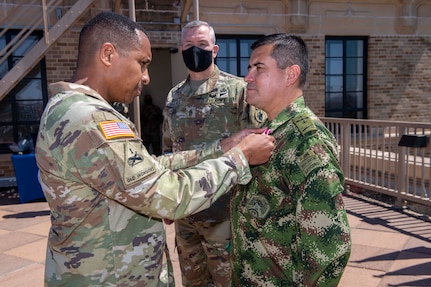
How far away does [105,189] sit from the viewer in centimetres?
148

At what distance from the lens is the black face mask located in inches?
120

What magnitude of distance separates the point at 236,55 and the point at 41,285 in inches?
278

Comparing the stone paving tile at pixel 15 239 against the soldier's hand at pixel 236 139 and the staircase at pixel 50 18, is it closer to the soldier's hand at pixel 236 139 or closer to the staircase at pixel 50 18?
the staircase at pixel 50 18

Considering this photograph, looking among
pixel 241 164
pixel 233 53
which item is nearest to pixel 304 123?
pixel 241 164

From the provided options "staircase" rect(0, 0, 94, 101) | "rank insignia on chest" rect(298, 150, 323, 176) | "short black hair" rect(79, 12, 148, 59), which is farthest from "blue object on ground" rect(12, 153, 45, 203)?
"rank insignia on chest" rect(298, 150, 323, 176)

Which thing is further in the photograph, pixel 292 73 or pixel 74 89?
pixel 292 73

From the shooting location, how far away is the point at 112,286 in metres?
1.61

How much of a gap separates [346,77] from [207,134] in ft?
28.0

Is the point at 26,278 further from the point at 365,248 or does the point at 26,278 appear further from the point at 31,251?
the point at 365,248

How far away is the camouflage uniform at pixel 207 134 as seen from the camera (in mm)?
2875

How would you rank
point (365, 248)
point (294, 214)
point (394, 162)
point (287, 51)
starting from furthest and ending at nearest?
point (394, 162)
point (365, 248)
point (287, 51)
point (294, 214)

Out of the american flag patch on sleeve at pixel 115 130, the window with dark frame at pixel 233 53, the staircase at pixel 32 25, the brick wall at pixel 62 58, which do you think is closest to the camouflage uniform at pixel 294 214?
the american flag patch on sleeve at pixel 115 130

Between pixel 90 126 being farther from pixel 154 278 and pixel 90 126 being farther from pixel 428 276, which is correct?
pixel 428 276

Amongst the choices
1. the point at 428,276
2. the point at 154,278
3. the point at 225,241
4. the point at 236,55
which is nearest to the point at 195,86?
the point at 225,241
